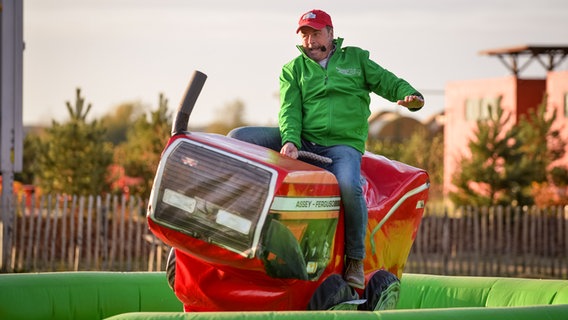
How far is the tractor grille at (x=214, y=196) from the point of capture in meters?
6.03

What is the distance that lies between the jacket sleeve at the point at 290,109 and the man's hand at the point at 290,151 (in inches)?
2.9

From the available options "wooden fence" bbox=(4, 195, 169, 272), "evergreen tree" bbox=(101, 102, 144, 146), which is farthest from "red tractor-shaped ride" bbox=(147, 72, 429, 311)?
"evergreen tree" bbox=(101, 102, 144, 146)

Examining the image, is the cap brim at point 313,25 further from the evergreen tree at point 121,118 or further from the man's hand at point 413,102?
the evergreen tree at point 121,118

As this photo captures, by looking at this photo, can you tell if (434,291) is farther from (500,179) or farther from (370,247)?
(500,179)

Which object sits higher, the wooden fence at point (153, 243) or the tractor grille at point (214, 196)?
the tractor grille at point (214, 196)

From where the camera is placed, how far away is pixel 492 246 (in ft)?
66.9

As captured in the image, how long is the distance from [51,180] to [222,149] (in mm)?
15910

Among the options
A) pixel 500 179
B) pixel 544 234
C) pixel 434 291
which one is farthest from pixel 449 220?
pixel 434 291

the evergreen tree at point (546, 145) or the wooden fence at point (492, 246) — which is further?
the evergreen tree at point (546, 145)

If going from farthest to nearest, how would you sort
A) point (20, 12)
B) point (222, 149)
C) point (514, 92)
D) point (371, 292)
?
point (514, 92) < point (20, 12) < point (371, 292) < point (222, 149)

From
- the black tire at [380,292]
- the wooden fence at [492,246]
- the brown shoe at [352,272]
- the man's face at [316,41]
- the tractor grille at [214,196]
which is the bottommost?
the wooden fence at [492,246]

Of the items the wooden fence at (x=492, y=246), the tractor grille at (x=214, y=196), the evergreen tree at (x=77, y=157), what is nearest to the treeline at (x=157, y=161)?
the evergreen tree at (x=77, y=157)

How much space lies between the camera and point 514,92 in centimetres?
3672

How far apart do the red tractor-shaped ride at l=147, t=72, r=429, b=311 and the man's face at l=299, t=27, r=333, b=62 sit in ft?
2.70
